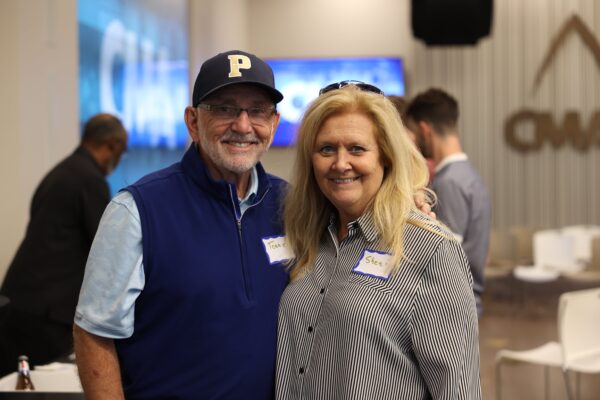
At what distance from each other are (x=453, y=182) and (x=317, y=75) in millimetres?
6501

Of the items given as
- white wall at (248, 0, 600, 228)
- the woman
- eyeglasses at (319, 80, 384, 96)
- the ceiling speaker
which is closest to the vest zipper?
the woman

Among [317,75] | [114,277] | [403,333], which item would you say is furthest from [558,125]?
[114,277]

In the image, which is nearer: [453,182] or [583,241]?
[453,182]

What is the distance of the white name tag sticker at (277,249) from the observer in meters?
2.06

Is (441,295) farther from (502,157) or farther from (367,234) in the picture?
(502,157)

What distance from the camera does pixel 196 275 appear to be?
73.7 inches

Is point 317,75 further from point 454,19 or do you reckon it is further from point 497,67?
point 454,19

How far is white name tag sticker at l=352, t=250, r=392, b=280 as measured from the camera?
1897 mm

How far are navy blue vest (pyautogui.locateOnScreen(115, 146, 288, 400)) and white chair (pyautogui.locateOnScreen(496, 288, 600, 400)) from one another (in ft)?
9.50

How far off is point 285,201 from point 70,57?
3.28 meters

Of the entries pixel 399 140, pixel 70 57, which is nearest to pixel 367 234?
pixel 399 140

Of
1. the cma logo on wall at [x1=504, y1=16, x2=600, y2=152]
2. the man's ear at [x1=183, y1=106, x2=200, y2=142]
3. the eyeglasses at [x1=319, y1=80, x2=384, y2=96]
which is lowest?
the man's ear at [x1=183, y1=106, x2=200, y2=142]

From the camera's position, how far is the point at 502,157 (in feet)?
32.7

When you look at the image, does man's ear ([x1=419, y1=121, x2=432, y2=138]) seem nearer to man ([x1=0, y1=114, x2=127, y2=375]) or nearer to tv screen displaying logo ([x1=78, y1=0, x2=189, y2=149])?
man ([x1=0, y1=114, x2=127, y2=375])
